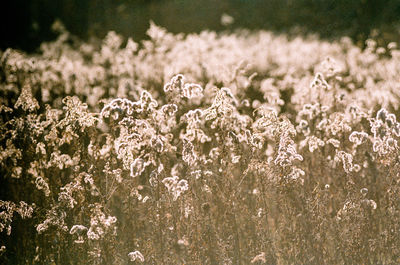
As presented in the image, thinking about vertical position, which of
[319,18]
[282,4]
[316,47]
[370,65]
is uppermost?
[282,4]

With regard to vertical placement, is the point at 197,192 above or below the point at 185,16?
below

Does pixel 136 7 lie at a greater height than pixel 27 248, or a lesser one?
greater

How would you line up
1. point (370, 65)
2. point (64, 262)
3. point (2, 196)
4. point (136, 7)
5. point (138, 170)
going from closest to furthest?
point (138, 170) → point (64, 262) → point (2, 196) → point (370, 65) → point (136, 7)

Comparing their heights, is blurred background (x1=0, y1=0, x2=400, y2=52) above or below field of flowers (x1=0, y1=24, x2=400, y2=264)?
above

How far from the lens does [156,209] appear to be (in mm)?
3604

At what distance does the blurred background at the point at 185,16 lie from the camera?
1321 cm

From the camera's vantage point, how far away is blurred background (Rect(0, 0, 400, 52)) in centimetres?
1321

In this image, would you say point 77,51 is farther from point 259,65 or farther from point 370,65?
point 370,65

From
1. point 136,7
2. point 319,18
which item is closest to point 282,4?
point 319,18

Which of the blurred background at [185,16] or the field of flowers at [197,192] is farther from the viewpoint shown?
the blurred background at [185,16]

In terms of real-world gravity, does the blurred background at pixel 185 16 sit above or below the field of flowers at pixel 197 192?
above

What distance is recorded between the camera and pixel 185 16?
16594 mm

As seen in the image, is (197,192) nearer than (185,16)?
Yes

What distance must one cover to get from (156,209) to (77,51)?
8980 mm
